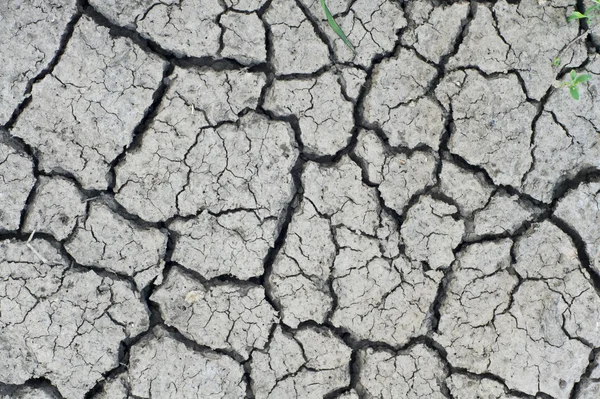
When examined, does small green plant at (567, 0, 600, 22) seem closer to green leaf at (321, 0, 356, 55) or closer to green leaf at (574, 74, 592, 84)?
green leaf at (574, 74, 592, 84)

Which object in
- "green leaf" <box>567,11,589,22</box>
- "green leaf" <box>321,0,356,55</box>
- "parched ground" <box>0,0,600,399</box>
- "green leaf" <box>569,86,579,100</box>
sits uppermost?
"green leaf" <box>567,11,589,22</box>

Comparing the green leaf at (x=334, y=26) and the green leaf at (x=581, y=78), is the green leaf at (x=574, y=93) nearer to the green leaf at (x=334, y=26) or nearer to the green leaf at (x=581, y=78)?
the green leaf at (x=581, y=78)

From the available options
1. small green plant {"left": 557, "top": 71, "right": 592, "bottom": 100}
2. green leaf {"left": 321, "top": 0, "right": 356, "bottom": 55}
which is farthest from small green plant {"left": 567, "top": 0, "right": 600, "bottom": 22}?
green leaf {"left": 321, "top": 0, "right": 356, "bottom": 55}

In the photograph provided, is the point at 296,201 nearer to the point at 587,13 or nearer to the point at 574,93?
the point at 574,93

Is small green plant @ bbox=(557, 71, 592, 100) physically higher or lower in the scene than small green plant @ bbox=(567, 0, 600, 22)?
lower

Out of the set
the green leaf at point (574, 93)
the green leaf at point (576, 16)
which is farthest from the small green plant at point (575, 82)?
the green leaf at point (576, 16)
